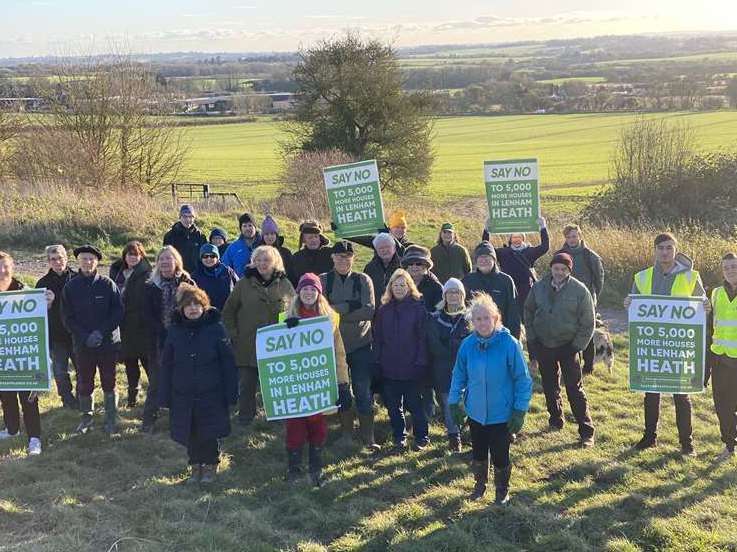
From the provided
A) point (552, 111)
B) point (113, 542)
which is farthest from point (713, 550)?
point (552, 111)

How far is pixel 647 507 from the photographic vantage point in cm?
598

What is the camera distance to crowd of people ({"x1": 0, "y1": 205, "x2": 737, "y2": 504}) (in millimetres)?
6082

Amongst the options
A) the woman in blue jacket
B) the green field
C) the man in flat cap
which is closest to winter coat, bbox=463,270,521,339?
the woman in blue jacket

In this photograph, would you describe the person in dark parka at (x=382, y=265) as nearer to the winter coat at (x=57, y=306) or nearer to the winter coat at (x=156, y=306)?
the winter coat at (x=156, y=306)

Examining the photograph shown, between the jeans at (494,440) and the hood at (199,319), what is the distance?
246 cm

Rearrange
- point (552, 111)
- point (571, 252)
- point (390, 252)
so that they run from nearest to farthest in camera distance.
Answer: point (390, 252) → point (571, 252) → point (552, 111)

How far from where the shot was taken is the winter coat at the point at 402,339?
680 cm

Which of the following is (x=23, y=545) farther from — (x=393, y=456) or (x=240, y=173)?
(x=240, y=173)

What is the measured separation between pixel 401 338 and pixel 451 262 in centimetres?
238

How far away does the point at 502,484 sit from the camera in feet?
19.9

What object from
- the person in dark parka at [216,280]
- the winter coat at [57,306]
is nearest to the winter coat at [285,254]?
the person in dark parka at [216,280]

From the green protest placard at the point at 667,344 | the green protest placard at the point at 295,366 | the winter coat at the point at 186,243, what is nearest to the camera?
the green protest placard at the point at 295,366

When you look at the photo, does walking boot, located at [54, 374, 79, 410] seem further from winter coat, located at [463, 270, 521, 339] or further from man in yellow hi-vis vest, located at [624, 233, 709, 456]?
man in yellow hi-vis vest, located at [624, 233, 709, 456]

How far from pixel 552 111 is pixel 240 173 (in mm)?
47269
